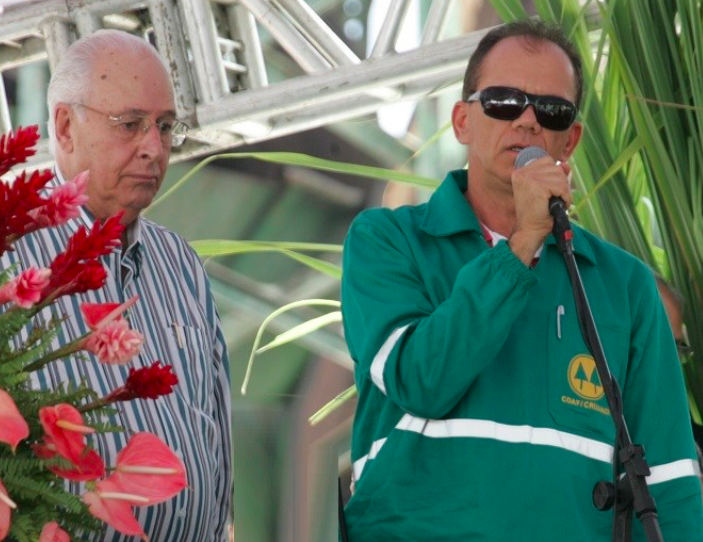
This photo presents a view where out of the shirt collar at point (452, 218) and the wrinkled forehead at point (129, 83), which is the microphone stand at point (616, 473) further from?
the wrinkled forehead at point (129, 83)

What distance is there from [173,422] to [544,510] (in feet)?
1.97

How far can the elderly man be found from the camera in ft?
6.78

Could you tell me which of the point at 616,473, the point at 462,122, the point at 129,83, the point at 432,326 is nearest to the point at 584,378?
the point at 432,326

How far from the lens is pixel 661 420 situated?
2.11m

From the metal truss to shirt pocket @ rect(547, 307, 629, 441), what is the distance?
158 cm

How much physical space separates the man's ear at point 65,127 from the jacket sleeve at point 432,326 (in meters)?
0.67

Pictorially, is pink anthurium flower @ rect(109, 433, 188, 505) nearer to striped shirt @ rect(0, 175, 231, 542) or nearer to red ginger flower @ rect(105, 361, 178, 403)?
red ginger flower @ rect(105, 361, 178, 403)

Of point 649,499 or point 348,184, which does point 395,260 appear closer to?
point 649,499

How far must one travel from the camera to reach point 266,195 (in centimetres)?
474

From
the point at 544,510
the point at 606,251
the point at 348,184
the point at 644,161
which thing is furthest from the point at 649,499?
the point at 348,184

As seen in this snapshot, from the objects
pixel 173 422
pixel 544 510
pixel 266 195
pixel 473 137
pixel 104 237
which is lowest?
pixel 544 510

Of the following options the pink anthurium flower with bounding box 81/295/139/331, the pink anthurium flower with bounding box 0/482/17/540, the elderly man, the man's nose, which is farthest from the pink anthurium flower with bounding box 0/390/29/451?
the man's nose

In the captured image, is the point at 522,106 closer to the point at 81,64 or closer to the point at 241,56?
the point at 81,64

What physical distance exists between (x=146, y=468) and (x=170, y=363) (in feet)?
3.52
